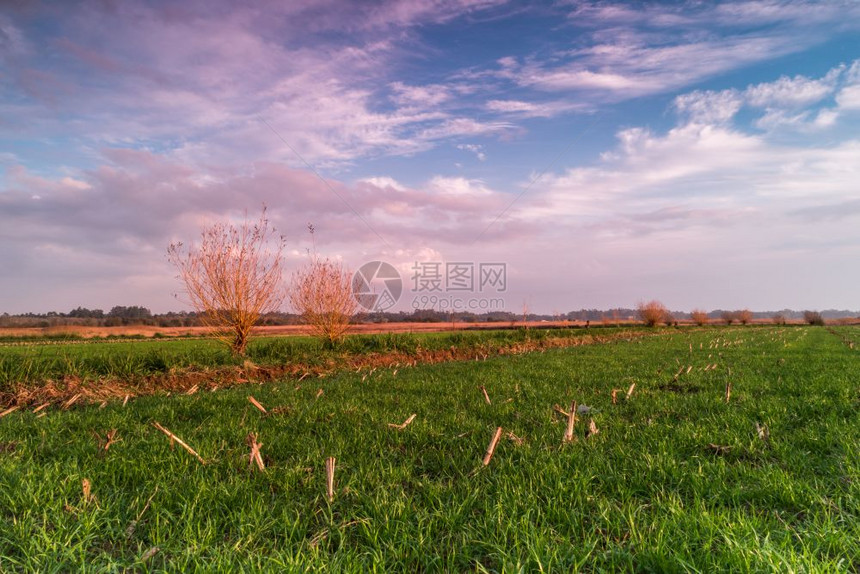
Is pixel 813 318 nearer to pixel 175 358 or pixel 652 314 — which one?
pixel 652 314

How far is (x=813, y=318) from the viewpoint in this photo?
318ft

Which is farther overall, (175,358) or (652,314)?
(652,314)

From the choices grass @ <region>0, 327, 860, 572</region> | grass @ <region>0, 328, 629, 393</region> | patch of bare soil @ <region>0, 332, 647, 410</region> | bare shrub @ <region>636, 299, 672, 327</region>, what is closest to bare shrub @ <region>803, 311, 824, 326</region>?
bare shrub @ <region>636, 299, 672, 327</region>

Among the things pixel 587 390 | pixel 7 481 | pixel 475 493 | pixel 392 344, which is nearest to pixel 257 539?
pixel 475 493

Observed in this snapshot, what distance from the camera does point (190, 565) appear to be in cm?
288

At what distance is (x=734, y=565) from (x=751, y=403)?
21.1ft

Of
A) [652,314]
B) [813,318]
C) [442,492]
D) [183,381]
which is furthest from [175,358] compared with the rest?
[813,318]

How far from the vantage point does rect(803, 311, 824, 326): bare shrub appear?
95.3m

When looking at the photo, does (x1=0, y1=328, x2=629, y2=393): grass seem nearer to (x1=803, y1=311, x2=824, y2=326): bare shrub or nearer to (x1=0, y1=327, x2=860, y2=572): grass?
(x1=0, y1=327, x2=860, y2=572): grass

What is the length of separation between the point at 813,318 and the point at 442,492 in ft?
418

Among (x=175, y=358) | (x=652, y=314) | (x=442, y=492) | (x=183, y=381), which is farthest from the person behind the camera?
(x=652, y=314)

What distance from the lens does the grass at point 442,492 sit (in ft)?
9.42

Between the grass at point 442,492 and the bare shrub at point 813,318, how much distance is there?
118380 millimetres

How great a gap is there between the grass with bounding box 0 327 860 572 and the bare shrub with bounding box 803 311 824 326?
11838 centimetres
